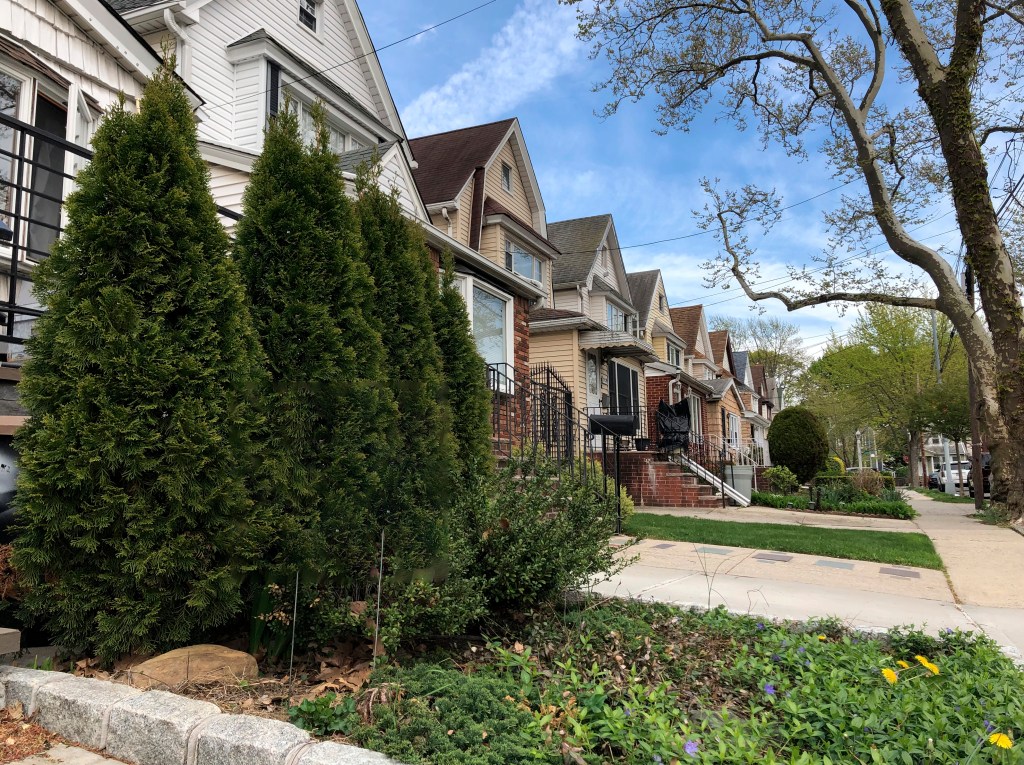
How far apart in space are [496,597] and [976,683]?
7.42 feet

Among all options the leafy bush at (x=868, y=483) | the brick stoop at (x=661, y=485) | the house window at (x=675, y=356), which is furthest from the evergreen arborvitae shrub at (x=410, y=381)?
the house window at (x=675, y=356)

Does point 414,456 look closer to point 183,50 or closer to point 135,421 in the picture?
point 135,421

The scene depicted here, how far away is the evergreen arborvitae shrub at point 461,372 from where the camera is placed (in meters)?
4.71

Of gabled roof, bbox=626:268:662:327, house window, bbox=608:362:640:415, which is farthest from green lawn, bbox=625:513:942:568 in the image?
gabled roof, bbox=626:268:662:327

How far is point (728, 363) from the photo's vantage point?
137 ft

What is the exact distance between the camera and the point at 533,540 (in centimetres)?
358

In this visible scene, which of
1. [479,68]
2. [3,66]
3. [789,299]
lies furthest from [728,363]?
[3,66]

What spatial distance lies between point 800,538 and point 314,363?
8029 mm

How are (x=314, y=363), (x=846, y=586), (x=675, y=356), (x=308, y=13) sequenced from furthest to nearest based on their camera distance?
(x=675, y=356)
(x=308, y=13)
(x=846, y=586)
(x=314, y=363)

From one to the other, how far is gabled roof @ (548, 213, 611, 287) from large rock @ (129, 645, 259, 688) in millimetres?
19368

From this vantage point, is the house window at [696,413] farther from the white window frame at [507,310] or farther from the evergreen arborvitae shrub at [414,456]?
the evergreen arborvitae shrub at [414,456]

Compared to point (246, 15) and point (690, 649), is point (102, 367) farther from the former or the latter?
point (246, 15)

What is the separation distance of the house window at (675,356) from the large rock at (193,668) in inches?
1068

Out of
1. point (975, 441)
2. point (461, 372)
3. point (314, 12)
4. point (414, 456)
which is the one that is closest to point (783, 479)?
point (975, 441)
